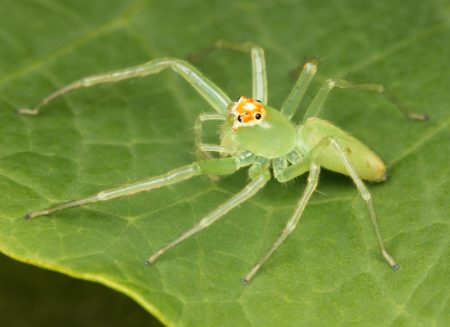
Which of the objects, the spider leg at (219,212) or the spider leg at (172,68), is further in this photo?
the spider leg at (172,68)

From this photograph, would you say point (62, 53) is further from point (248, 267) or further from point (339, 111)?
point (248, 267)

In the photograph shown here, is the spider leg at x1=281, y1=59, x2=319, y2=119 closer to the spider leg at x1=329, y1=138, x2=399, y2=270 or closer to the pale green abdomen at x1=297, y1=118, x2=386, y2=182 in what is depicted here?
the pale green abdomen at x1=297, y1=118, x2=386, y2=182

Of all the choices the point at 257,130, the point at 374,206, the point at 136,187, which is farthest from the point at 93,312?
the point at 374,206

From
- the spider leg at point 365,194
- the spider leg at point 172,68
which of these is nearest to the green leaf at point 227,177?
the spider leg at point 365,194

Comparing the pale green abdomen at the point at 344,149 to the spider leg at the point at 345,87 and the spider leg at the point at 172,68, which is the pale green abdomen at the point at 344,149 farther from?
the spider leg at the point at 172,68

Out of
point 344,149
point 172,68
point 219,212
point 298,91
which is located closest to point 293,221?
point 219,212

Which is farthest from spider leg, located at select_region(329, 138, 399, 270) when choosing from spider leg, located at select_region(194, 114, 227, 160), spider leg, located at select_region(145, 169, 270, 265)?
spider leg, located at select_region(194, 114, 227, 160)
